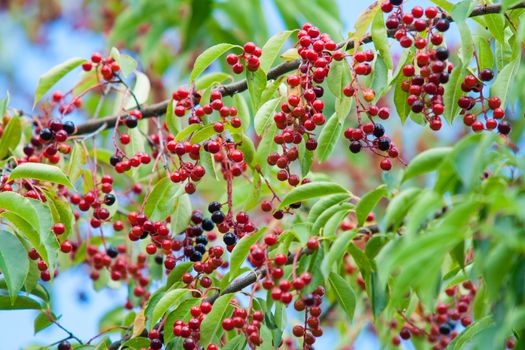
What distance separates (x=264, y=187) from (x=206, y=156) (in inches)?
14.3

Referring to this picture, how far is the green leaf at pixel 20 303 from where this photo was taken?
225cm

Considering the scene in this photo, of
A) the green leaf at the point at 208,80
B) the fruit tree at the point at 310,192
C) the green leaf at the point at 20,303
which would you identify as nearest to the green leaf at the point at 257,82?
the fruit tree at the point at 310,192

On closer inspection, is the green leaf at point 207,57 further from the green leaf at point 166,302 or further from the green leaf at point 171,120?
the green leaf at point 166,302

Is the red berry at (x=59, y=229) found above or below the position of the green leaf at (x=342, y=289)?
above

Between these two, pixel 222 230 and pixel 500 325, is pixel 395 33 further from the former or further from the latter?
pixel 500 325

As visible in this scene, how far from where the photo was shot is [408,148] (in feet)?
16.3

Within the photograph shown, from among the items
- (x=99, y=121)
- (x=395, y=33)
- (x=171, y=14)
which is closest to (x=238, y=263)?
(x=395, y=33)

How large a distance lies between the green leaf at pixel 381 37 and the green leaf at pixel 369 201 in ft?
1.31

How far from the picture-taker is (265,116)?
6.73ft

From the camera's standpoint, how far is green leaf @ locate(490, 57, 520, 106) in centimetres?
200

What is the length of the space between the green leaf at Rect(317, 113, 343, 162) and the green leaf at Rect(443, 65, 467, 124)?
0.90 feet

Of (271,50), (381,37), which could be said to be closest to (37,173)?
(271,50)

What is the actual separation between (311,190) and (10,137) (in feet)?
3.26

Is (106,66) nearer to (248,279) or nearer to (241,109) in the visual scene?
(241,109)
